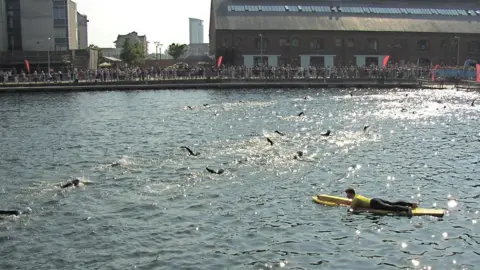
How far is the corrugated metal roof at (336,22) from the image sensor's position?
315 feet

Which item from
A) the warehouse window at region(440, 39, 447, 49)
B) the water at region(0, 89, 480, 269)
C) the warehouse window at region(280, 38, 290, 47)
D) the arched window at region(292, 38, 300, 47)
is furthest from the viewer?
the warehouse window at region(440, 39, 447, 49)

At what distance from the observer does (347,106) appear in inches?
2136

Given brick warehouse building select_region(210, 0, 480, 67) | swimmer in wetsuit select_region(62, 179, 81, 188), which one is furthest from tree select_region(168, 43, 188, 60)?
swimmer in wetsuit select_region(62, 179, 81, 188)

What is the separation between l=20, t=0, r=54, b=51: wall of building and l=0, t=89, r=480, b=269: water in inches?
2106

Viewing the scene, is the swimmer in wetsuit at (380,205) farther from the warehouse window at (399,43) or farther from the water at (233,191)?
the warehouse window at (399,43)

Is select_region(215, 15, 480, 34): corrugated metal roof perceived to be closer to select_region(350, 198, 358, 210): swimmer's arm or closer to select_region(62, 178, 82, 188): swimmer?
select_region(62, 178, 82, 188): swimmer

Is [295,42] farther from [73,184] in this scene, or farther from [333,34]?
[73,184]

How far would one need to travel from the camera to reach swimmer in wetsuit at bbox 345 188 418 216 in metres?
19.5

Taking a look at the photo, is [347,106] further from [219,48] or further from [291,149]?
[219,48]

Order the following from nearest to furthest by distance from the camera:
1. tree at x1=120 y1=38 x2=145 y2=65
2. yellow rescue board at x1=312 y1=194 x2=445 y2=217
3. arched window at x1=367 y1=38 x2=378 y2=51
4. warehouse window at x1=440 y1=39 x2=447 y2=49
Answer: yellow rescue board at x1=312 y1=194 x2=445 y2=217
arched window at x1=367 y1=38 x2=378 y2=51
warehouse window at x1=440 y1=39 x2=447 y2=49
tree at x1=120 y1=38 x2=145 y2=65

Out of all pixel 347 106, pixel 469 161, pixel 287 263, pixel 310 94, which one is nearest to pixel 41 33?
pixel 310 94

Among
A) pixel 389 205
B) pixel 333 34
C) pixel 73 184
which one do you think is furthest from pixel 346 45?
pixel 389 205

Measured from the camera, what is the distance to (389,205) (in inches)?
776

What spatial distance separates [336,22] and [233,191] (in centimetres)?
8109
